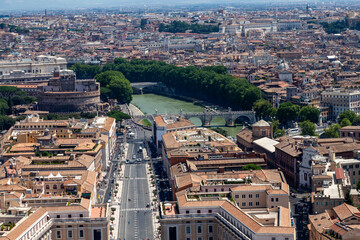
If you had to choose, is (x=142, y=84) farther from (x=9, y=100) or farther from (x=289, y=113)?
(x=289, y=113)

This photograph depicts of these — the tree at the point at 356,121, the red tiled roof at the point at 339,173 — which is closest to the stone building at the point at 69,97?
the tree at the point at 356,121

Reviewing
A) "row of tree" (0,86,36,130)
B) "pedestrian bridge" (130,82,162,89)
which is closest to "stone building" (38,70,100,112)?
"row of tree" (0,86,36,130)

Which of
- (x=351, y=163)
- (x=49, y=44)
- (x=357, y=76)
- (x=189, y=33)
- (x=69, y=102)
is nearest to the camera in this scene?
(x=351, y=163)

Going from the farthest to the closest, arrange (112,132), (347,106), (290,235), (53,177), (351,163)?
1. (347,106)
2. (112,132)
3. (351,163)
4. (53,177)
5. (290,235)

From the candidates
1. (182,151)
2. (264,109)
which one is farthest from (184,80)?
(182,151)

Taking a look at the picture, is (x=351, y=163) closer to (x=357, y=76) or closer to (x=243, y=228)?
(x=243, y=228)

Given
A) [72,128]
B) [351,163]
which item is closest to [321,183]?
[351,163]
